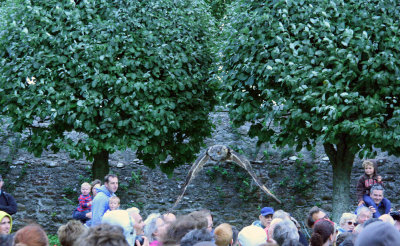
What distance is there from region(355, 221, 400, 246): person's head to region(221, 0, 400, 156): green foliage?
6696 mm

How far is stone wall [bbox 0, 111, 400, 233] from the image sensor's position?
48.1 ft

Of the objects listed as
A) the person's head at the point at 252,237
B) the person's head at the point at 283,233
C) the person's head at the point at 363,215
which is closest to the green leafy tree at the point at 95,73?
the person's head at the point at 363,215

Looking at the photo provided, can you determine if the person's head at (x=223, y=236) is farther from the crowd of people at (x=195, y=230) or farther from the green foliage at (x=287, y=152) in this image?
the green foliage at (x=287, y=152)

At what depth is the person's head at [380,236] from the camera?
3.49m

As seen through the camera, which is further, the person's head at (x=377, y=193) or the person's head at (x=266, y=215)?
the person's head at (x=377, y=193)

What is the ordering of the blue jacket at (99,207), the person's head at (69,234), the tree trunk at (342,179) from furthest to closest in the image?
the tree trunk at (342,179)
the blue jacket at (99,207)
the person's head at (69,234)

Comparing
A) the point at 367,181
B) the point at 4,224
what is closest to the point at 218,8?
the point at 367,181

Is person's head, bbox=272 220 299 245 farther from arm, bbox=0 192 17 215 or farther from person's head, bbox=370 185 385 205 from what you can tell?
arm, bbox=0 192 17 215

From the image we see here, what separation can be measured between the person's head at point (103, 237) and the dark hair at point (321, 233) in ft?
9.12

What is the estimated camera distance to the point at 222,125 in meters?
16.0

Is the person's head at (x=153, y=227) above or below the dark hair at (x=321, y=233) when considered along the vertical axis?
below

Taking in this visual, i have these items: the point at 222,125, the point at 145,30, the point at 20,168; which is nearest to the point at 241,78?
the point at 145,30

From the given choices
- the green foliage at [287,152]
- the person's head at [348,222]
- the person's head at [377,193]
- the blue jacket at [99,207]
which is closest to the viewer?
the person's head at [348,222]

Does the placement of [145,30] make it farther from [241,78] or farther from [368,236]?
[368,236]
